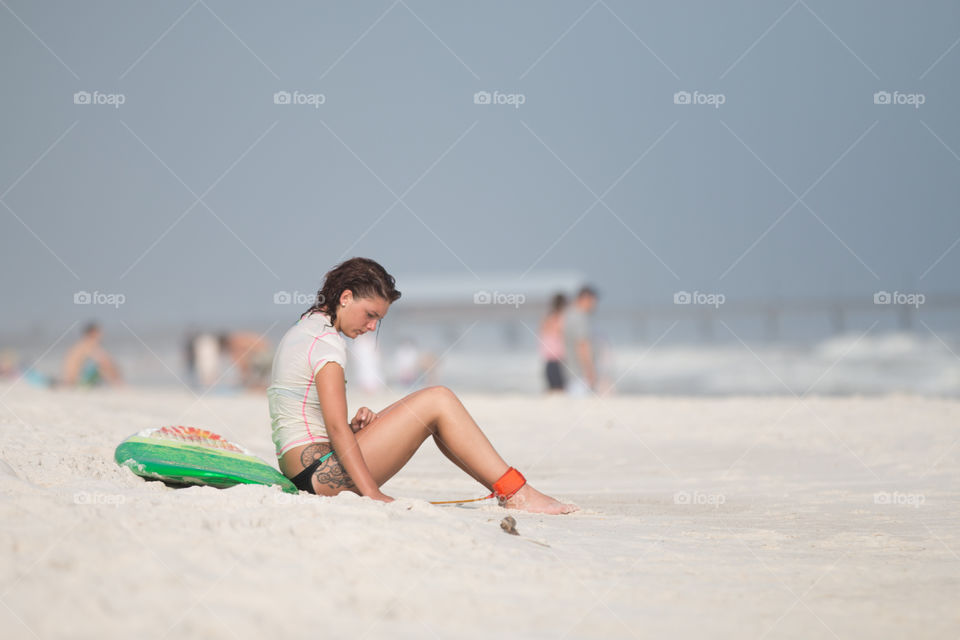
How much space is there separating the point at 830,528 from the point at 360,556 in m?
2.34

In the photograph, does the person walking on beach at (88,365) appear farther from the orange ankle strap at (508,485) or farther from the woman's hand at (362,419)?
the orange ankle strap at (508,485)

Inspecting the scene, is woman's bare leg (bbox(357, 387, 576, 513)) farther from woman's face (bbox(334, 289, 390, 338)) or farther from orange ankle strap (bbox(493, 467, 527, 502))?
woman's face (bbox(334, 289, 390, 338))

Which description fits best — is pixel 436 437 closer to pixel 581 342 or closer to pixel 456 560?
pixel 456 560

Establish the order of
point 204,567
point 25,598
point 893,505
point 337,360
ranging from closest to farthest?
1. point 25,598
2. point 204,567
3. point 337,360
4. point 893,505

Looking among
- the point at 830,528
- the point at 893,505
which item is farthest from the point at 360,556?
the point at 893,505

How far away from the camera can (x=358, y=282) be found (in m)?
4.07

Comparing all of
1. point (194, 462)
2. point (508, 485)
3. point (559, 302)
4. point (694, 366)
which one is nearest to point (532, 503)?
point (508, 485)

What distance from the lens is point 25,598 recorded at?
2.37 m

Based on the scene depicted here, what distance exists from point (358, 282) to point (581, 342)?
763cm

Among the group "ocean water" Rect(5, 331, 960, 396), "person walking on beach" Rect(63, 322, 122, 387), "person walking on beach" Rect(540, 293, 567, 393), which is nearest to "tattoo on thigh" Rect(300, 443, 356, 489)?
"person walking on beach" Rect(540, 293, 567, 393)

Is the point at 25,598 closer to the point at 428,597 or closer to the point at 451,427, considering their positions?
the point at 428,597

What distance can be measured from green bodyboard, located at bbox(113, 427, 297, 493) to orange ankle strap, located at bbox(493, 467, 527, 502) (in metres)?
0.94

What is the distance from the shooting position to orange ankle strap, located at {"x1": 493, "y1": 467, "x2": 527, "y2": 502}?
4.30 metres

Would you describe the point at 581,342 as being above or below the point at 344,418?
above
